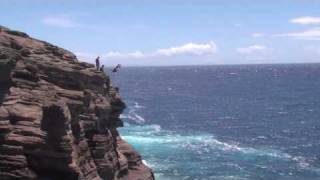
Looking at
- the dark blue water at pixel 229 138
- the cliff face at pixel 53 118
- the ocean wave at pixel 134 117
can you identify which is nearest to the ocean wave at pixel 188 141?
the dark blue water at pixel 229 138

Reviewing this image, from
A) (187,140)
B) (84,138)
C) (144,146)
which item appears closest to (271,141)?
(187,140)

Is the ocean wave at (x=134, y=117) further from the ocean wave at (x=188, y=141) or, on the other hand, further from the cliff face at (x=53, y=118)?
the cliff face at (x=53, y=118)

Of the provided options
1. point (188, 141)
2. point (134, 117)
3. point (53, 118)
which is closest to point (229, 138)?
point (188, 141)

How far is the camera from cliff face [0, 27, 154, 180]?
3497 centimetres

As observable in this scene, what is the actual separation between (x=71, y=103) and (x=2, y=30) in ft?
24.9

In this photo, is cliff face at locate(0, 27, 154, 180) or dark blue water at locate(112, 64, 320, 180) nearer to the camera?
cliff face at locate(0, 27, 154, 180)

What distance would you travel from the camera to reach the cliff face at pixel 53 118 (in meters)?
35.0

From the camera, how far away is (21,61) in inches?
1545

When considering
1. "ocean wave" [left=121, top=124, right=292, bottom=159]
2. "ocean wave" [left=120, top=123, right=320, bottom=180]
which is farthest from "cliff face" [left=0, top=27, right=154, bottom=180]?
"ocean wave" [left=121, top=124, right=292, bottom=159]

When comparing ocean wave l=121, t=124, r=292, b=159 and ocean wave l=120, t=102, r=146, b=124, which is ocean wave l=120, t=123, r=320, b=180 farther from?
ocean wave l=120, t=102, r=146, b=124

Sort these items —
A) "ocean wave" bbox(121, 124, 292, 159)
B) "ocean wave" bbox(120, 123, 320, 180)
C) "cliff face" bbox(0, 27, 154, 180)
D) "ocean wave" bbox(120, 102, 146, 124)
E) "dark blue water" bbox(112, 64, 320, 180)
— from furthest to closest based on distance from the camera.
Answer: "ocean wave" bbox(120, 102, 146, 124) < "ocean wave" bbox(121, 124, 292, 159) < "ocean wave" bbox(120, 123, 320, 180) < "dark blue water" bbox(112, 64, 320, 180) < "cliff face" bbox(0, 27, 154, 180)

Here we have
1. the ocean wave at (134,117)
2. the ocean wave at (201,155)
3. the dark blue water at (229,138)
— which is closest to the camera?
the dark blue water at (229,138)

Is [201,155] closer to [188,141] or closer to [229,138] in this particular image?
[188,141]

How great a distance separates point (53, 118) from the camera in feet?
118
